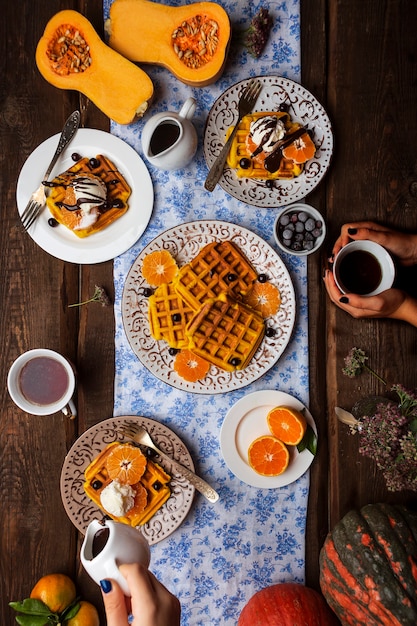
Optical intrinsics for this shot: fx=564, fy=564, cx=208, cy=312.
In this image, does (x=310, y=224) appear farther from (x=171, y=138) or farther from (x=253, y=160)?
(x=171, y=138)

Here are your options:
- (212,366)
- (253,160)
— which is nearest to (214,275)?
(212,366)

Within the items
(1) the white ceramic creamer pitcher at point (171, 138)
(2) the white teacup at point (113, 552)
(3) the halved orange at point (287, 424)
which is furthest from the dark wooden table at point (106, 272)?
(2) the white teacup at point (113, 552)

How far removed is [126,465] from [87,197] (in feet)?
3.01

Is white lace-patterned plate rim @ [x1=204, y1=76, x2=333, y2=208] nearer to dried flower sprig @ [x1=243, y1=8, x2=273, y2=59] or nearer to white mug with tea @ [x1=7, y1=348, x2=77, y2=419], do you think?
dried flower sprig @ [x1=243, y1=8, x2=273, y2=59]

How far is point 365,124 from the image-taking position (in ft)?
6.64

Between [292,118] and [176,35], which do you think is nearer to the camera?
[176,35]

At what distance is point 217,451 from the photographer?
6.57 feet

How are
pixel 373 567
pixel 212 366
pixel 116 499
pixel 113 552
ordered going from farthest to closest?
pixel 212 366, pixel 116 499, pixel 373 567, pixel 113 552

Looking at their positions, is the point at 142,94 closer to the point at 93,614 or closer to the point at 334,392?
the point at 334,392

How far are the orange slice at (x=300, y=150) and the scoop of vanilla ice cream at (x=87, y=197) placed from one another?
0.65 m

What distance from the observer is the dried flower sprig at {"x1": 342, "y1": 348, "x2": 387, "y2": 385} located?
1.97 m

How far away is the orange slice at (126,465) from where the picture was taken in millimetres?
1917

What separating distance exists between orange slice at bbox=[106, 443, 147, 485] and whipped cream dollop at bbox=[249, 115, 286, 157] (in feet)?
3.63

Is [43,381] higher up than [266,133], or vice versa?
[266,133]
